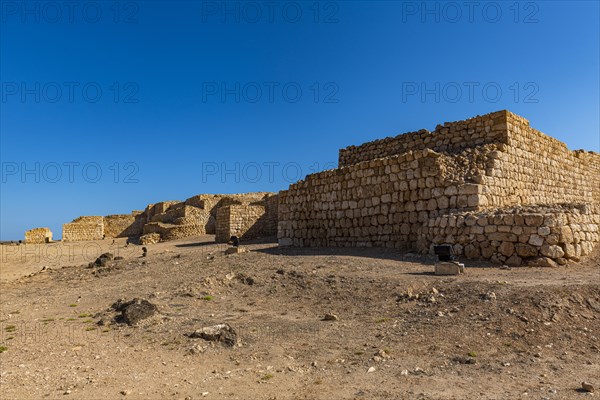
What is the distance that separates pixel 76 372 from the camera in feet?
16.6

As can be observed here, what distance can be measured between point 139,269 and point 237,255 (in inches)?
124

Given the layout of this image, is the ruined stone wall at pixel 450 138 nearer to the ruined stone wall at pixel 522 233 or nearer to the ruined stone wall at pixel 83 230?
the ruined stone wall at pixel 522 233

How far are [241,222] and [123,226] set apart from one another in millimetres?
21180

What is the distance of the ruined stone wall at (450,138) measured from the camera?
1301 centimetres

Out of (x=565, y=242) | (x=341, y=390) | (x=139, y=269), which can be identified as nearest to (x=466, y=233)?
(x=565, y=242)

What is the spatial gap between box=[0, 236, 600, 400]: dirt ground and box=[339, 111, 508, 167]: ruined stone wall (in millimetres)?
5223

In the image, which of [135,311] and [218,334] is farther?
[135,311]

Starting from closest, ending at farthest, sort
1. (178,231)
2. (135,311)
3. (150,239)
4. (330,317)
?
(330,317) < (135,311) < (150,239) < (178,231)

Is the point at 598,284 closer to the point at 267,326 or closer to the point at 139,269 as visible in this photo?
the point at 267,326

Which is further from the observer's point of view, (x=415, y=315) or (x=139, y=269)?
(x=139, y=269)

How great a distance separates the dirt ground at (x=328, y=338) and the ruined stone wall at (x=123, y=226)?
3088cm

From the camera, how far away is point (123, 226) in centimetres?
3953

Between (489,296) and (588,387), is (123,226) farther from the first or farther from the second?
(588,387)

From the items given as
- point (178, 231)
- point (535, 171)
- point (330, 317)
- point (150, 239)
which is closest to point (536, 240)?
point (330, 317)
